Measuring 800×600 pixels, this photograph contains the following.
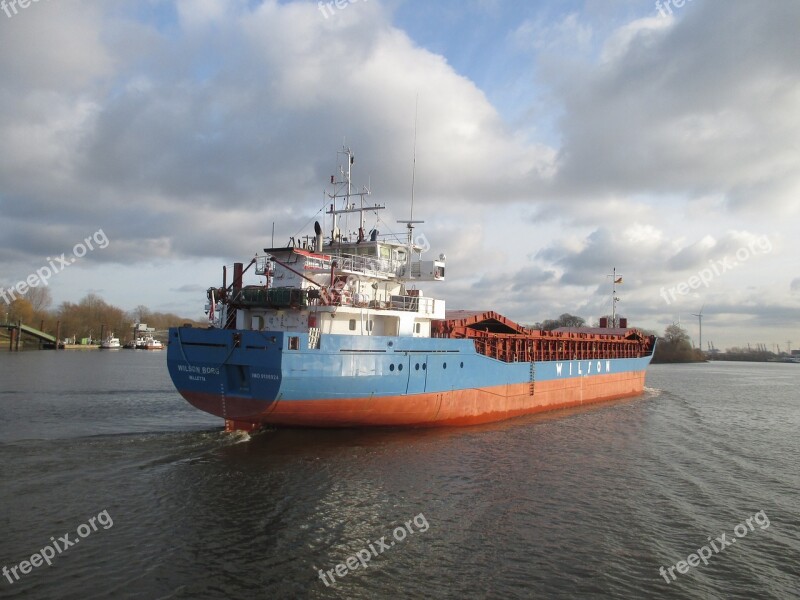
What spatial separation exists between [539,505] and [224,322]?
12213mm

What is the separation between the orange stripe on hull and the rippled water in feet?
2.11

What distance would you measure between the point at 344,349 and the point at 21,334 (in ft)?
317

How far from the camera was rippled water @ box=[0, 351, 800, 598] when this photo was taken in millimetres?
8461

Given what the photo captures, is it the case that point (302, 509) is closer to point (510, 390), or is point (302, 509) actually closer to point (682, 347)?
point (510, 390)

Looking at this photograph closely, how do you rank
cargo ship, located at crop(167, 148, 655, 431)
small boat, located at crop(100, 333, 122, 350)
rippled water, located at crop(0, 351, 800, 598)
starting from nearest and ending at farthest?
rippled water, located at crop(0, 351, 800, 598), cargo ship, located at crop(167, 148, 655, 431), small boat, located at crop(100, 333, 122, 350)

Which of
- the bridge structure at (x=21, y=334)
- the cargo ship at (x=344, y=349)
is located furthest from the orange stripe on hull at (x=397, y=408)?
the bridge structure at (x=21, y=334)

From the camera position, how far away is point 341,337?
53.7ft

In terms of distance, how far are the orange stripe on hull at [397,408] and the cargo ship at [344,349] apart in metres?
0.05

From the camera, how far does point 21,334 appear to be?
90.2 metres

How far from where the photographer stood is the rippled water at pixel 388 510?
8.46 m

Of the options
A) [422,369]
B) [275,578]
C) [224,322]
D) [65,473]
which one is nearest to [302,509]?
[275,578]

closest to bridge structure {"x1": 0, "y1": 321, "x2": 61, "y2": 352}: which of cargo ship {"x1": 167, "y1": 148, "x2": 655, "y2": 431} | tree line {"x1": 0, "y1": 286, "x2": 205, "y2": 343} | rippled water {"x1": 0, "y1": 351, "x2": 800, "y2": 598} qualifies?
tree line {"x1": 0, "y1": 286, "x2": 205, "y2": 343}

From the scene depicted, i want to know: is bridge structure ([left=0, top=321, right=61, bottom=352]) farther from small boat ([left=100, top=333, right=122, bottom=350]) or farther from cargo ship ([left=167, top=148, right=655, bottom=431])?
cargo ship ([left=167, top=148, right=655, bottom=431])

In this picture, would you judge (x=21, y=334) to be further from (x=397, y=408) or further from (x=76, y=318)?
(x=397, y=408)
